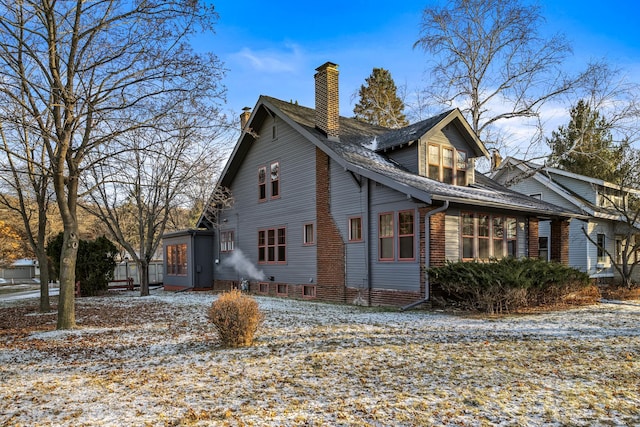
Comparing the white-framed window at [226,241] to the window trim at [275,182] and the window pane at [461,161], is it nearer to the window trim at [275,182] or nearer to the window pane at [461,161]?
the window trim at [275,182]

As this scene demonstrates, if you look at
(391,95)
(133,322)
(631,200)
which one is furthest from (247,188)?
(391,95)

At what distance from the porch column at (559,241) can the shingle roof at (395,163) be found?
0.76m

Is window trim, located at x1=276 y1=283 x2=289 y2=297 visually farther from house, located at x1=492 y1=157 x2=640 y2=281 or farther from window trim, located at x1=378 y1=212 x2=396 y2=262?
house, located at x1=492 y1=157 x2=640 y2=281

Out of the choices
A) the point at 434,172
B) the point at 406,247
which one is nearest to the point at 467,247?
the point at 406,247

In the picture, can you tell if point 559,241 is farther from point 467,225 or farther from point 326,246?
point 326,246

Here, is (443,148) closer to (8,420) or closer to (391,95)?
(8,420)

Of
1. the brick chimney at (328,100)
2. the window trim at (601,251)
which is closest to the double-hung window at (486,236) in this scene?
the brick chimney at (328,100)

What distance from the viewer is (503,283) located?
11.6m

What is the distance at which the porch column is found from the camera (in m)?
17.7

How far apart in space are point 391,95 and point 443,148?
26821mm

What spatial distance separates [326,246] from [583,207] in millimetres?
13000

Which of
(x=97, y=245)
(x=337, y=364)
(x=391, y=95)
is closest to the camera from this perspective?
(x=337, y=364)

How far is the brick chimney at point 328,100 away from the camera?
660 inches

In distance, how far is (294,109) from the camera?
18.5 m
